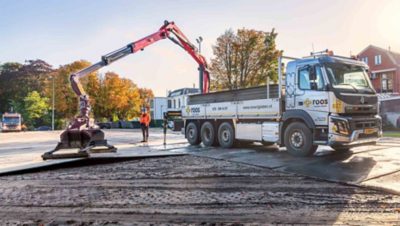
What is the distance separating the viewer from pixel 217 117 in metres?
13.0

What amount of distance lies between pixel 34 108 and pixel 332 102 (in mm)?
52636

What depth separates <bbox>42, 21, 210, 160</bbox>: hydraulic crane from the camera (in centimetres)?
1151

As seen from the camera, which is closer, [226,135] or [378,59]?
[226,135]

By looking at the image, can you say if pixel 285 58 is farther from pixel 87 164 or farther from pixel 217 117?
pixel 87 164

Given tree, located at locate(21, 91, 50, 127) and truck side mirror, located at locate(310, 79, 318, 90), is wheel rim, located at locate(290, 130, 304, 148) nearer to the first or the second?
truck side mirror, located at locate(310, 79, 318, 90)

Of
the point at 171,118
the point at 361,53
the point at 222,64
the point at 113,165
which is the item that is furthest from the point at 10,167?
the point at 361,53

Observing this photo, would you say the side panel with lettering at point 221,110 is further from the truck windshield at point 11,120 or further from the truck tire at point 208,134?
the truck windshield at point 11,120

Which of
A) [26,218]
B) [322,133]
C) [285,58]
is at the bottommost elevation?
[26,218]

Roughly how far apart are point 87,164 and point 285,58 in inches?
283

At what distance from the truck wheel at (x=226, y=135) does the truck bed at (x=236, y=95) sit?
3.45 feet

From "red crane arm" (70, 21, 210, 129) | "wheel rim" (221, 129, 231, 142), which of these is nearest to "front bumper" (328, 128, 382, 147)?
"wheel rim" (221, 129, 231, 142)

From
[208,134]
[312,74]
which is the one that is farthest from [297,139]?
[208,134]

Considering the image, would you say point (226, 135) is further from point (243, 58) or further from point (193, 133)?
point (243, 58)

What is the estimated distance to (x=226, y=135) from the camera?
12633 millimetres
